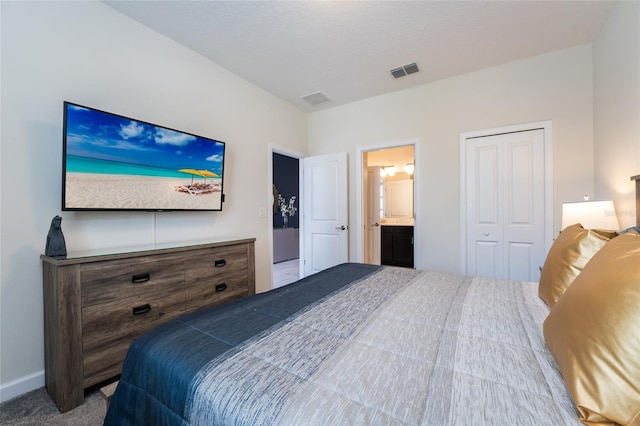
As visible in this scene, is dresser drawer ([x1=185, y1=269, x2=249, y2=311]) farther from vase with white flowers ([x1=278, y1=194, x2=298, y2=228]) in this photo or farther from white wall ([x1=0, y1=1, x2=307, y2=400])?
vase with white flowers ([x1=278, y1=194, x2=298, y2=228])

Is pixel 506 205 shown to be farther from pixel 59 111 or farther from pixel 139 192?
pixel 59 111

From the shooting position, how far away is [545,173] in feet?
8.89

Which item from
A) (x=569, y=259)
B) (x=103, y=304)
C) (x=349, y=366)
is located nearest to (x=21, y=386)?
(x=103, y=304)

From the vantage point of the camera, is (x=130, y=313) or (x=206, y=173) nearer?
(x=130, y=313)

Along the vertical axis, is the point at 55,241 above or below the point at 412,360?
above

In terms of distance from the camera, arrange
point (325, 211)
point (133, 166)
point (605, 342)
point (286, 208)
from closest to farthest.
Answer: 1. point (605, 342)
2. point (133, 166)
3. point (325, 211)
4. point (286, 208)

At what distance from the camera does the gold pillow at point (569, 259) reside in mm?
1196

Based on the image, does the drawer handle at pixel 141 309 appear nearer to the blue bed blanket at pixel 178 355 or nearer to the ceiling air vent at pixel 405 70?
the blue bed blanket at pixel 178 355

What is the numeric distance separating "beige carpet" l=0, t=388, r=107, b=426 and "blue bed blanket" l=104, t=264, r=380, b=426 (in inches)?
29.7

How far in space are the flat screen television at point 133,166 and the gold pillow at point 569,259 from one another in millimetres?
2697

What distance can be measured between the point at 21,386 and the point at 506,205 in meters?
4.38

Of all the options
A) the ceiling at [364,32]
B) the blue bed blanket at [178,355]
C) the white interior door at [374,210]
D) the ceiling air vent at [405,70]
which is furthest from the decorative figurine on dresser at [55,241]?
the white interior door at [374,210]

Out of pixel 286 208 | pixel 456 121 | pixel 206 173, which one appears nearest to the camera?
pixel 206 173

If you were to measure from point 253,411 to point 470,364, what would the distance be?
0.65 metres
